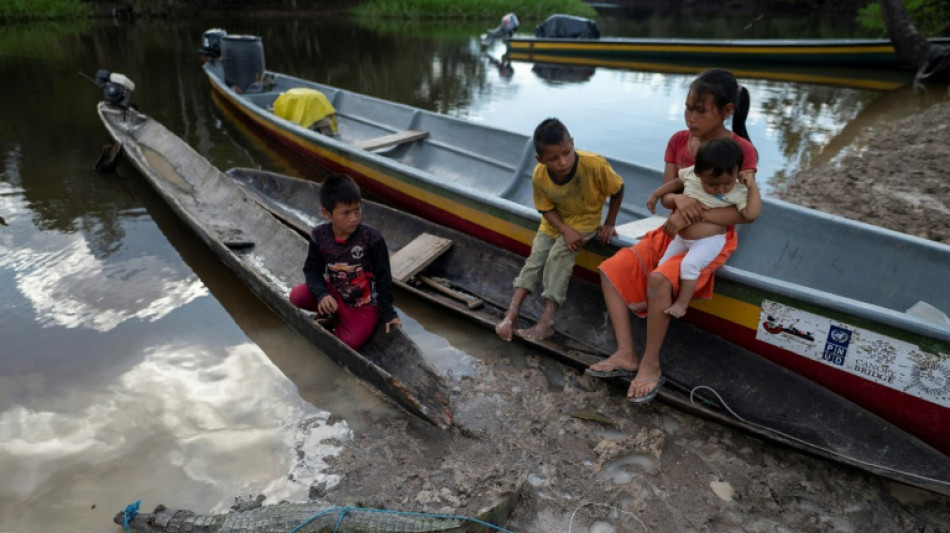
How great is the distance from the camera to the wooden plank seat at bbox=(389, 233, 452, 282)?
470 centimetres

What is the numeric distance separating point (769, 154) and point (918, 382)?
712cm

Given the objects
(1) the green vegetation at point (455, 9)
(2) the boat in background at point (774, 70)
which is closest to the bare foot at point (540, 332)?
(2) the boat in background at point (774, 70)

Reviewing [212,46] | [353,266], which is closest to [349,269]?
[353,266]

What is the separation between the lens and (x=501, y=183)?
20.6ft

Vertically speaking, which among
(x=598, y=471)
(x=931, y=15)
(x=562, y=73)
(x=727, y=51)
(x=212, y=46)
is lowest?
(x=598, y=471)

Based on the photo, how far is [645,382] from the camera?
3.39 m

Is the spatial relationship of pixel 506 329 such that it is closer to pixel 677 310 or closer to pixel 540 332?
pixel 540 332

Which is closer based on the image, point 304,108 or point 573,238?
point 573,238

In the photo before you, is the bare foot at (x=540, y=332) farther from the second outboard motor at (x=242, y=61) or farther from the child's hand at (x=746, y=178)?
the second outboard motor at (x=242, y=61)

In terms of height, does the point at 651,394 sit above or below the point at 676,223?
below

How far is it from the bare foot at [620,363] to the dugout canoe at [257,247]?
939 millimetres

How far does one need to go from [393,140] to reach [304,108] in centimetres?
156

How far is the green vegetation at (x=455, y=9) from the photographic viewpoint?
96.9 ft

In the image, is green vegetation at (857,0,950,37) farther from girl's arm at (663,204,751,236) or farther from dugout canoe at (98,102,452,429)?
dugout canoe at (98,102,452,429)
